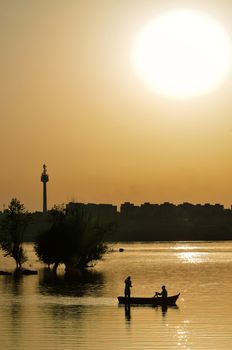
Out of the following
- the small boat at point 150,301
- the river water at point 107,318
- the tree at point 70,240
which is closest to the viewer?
the river water at point 107,318

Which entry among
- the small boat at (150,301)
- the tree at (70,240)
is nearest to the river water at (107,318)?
the small boat at (150,301)

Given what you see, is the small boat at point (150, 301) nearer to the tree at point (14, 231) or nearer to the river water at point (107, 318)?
the river water at point (107, 318)

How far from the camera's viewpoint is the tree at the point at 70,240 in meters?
112

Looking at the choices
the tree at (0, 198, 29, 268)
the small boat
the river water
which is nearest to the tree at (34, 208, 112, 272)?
the tree at (0, 198, 29, 268)

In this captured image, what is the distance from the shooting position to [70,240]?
11169 centimetres

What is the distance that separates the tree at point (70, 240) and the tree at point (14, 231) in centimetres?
732

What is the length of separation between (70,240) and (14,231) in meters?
13.4

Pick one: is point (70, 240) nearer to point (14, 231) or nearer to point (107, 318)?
point (14, 231)

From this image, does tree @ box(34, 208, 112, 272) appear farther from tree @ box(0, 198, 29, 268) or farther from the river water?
the river water

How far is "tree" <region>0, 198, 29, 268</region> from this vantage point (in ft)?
401

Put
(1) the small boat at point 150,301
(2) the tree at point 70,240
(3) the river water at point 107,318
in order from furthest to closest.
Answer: (2) the tree at point 70,240
(1) the small boat at point 150,301
(3) the river water at point 107,318

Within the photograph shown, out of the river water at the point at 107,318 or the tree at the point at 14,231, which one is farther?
the tree at the point at 14,231

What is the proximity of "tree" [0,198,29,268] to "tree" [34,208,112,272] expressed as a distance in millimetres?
7317

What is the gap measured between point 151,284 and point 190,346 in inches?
1708
